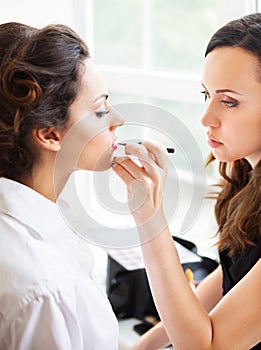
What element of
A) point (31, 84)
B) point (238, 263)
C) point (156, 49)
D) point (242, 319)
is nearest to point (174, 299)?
point (242, 319)

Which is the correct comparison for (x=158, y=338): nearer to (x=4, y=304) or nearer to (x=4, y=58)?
(x=4, y=304)

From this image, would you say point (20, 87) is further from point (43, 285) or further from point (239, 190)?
point (239, 190)

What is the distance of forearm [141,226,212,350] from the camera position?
4.34 ft

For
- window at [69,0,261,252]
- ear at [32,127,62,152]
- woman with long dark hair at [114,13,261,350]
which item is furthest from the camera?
window at [69,0,261,252]

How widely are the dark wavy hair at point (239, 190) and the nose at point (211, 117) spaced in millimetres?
127

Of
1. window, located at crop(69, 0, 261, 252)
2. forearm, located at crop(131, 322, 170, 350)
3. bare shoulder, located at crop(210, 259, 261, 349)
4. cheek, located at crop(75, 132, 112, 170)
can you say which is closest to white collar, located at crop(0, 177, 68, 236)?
cheek, located at crop(75, 132, 112, 170)

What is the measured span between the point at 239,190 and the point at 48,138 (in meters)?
0.61

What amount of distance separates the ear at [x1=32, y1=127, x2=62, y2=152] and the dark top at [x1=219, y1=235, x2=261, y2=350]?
0.50 metres

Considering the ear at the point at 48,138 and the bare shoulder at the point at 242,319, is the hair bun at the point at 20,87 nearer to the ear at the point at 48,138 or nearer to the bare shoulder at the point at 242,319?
the ear at the point at 48,138

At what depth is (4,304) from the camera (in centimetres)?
109

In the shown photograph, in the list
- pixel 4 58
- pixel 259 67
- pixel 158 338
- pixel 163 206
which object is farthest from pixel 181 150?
pixel 158 338

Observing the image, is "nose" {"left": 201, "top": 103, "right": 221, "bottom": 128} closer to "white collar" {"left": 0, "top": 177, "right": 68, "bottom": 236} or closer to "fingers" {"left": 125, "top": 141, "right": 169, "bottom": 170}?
"fingers" {"left": 125, "top": 141, "right": 169, "bottom": 170}

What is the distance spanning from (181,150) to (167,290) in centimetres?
26

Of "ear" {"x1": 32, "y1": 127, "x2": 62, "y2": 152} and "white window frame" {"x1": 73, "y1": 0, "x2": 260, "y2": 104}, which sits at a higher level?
"ear" {"x1": 32, "y1": 127, "x2": 62, "y2": 152}
